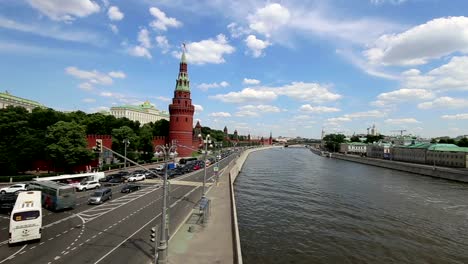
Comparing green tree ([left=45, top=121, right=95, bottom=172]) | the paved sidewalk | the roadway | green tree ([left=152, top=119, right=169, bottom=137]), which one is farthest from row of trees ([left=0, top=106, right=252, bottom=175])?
green tree ([left=152, top=119, right=169, bottom=137])

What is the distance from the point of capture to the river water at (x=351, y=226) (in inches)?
917

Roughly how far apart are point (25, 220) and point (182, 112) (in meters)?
A: 75.9

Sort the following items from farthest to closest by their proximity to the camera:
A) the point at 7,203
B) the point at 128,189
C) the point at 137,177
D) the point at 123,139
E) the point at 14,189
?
the point at 123,139, the point at 137,177, the point at 128,189, the point at 14,189, the point at 7,203

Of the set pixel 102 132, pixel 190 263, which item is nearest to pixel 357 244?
pixel 190 263

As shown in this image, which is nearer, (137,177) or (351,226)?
(351,226)

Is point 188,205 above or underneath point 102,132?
underneath

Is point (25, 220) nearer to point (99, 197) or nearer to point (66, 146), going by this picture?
point (99, 197)

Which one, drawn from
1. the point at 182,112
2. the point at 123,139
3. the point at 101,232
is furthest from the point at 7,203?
the point at 182,112

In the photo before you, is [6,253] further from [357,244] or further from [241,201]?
[241,201]

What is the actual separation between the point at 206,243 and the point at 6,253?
11.3 m

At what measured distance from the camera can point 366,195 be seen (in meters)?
47.8

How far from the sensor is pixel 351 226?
3048 cm

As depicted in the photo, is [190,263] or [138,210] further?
[138,210]

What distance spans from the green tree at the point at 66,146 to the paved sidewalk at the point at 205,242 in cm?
3356
